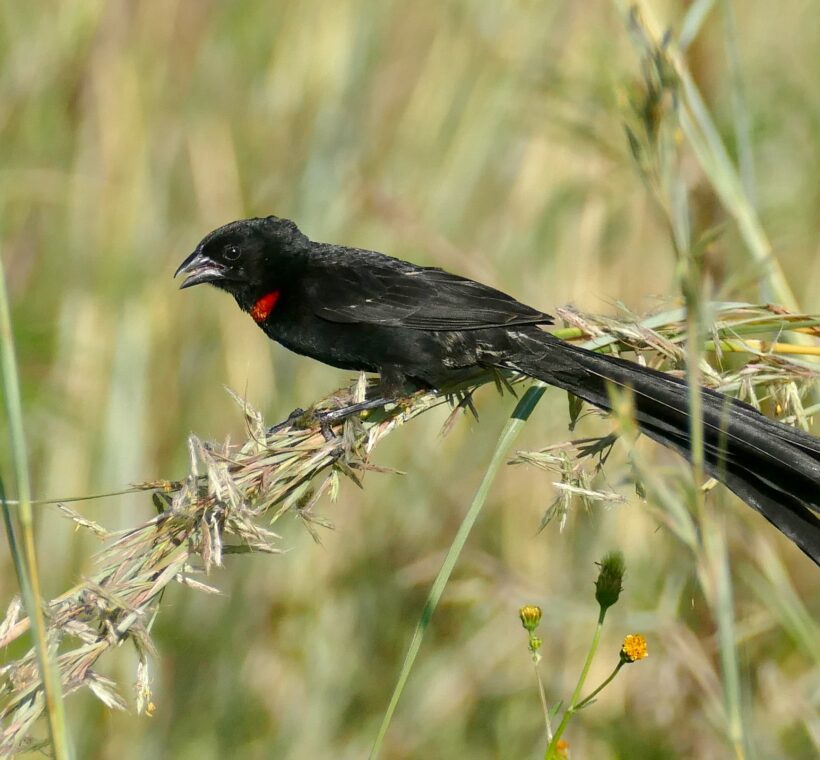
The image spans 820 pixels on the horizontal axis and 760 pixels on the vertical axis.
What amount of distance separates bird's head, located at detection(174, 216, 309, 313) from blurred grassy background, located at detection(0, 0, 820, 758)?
35cm

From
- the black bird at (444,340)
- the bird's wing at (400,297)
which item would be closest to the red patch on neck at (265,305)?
the black bird at (444,340)

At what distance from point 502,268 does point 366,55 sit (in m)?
0.90

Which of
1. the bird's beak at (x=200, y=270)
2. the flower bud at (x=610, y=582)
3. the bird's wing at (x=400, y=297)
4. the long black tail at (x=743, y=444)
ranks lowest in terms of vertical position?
the flower bud at (x=610, y=582)

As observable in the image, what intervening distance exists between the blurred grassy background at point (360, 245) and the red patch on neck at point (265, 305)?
1.28ft

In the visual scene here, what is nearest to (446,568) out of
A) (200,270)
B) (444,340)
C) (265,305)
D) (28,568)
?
(28,568)

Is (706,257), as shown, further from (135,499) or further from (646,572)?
(135,499)

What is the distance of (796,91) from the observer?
3.61m

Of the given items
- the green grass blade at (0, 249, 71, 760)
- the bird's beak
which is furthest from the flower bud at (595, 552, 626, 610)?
the bird's beak

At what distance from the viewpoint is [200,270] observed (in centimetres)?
323

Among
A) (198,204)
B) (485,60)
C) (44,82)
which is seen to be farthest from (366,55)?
(44,82)

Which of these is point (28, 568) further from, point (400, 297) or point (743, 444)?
point (400, 297)

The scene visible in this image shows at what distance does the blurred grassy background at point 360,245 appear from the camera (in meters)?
3.31

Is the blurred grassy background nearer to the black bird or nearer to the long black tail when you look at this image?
the black bird

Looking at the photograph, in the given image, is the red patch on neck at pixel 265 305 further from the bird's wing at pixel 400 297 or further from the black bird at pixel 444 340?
the bird's wing at pixel 400 297
